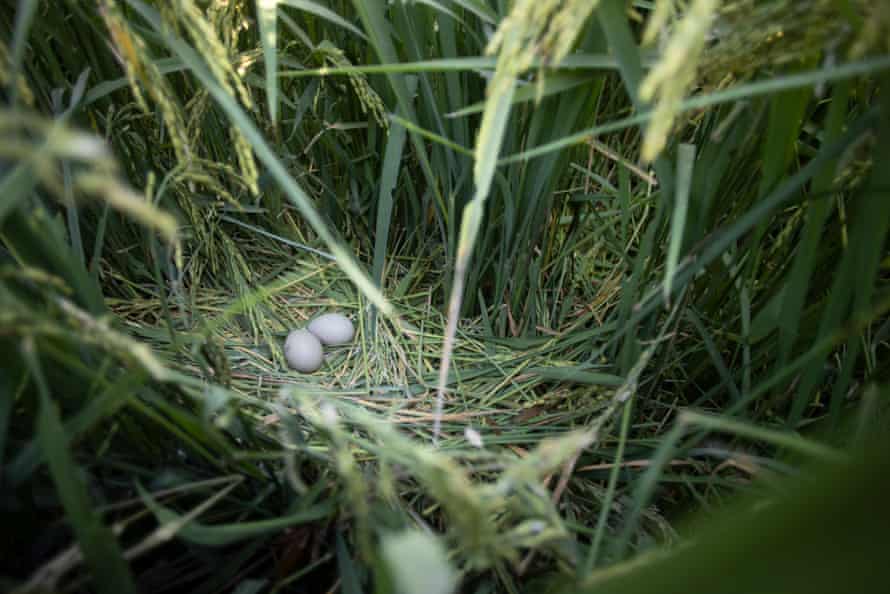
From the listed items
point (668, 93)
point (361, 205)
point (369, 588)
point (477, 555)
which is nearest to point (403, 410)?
point (369, 588)

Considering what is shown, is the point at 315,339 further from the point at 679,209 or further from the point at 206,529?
the point at 679,209

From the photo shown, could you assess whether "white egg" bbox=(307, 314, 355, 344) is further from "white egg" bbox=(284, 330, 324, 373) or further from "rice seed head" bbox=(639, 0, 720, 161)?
"rice seed head" bbox=(639, 0, 720, 161)

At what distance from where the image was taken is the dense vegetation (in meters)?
0.38

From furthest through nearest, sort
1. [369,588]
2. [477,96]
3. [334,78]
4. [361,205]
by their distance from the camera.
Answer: [361,205] → [334,78] → [477,96] → [369,588]

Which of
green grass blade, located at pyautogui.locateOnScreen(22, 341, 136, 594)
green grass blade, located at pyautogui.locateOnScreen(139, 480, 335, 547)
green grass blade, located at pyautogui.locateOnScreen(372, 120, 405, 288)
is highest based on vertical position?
green grass blade, located at pyautogui.locateOnScreen(372, 120, 405, 288)

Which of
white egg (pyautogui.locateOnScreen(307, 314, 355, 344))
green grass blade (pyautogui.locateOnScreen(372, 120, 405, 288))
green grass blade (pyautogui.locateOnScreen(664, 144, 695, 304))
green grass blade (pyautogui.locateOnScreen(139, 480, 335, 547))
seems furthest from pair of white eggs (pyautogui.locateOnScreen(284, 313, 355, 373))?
green grass blade (pyautogui.locateOnScreen(664, 144, 695, 304))

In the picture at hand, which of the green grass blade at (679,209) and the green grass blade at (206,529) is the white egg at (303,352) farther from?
the green grass blade at (679,209)

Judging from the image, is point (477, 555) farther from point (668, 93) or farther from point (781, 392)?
point (781, 392)

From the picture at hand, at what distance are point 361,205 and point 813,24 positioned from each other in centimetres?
82

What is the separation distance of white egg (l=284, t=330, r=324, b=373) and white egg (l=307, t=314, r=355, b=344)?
0.03m

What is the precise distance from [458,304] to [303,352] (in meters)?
0.42

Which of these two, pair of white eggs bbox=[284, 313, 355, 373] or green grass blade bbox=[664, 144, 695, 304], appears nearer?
green grass blade bbox=[664, 144, 695, 304]

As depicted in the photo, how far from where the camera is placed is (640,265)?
28.5 inches

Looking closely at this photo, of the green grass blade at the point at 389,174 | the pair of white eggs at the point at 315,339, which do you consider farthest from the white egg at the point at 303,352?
the green grass blade at the point at 389,174
